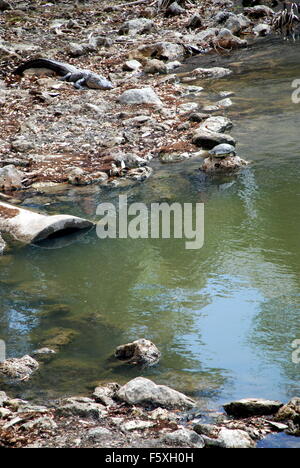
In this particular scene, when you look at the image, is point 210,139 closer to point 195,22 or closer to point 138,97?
point 138,97

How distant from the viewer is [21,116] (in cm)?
1094

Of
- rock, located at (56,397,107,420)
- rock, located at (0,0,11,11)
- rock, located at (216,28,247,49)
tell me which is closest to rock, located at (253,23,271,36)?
rock, located at (216,28,247,49)

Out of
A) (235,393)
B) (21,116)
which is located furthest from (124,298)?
(21,116)

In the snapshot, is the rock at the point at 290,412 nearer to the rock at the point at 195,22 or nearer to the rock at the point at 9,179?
the rock at the point at 9,179

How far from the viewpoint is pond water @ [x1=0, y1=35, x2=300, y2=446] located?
4312 millimetres

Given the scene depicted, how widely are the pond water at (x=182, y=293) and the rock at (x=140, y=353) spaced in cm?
8

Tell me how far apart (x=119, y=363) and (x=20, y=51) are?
12.7 m

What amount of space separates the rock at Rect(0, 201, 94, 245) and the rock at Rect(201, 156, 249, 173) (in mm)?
2224

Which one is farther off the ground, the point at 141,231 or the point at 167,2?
the point at 167,2

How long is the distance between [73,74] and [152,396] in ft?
34.1

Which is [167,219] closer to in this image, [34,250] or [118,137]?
[34,250]

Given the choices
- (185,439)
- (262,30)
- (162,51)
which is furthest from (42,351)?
(262,30)

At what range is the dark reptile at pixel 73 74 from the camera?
507 inches

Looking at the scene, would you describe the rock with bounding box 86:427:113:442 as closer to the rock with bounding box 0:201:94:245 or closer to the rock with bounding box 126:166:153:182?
the rock with bounding box 0:201:94:245
